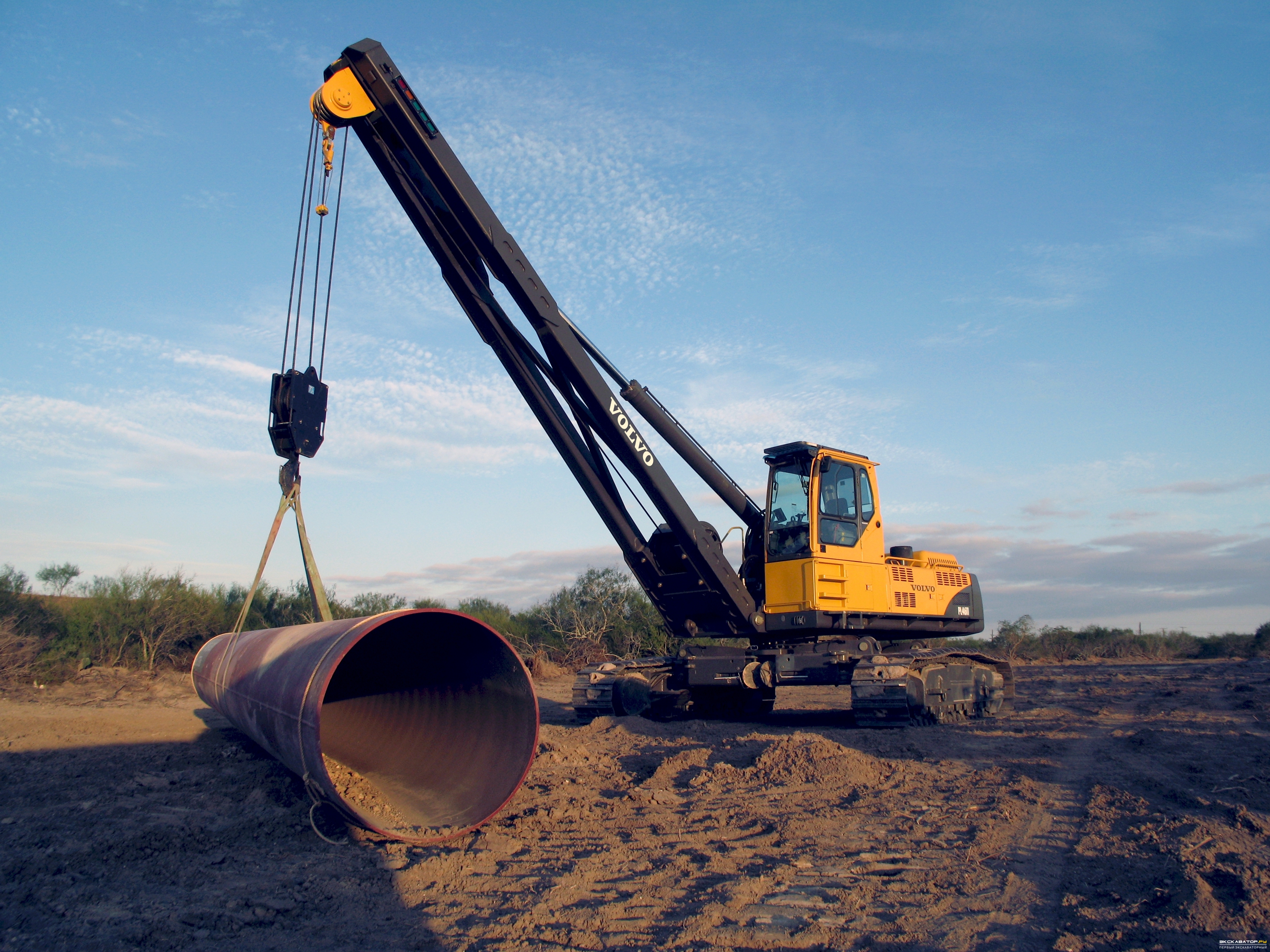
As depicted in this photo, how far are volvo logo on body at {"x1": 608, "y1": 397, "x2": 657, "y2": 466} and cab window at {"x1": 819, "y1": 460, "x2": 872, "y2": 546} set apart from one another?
219cm

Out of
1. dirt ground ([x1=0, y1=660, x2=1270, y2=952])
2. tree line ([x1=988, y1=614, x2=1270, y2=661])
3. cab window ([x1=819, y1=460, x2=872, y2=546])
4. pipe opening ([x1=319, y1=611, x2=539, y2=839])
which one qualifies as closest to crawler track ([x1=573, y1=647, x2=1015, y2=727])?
dirt ground ([x1=0, y1=660, x2=1270, y2=952])

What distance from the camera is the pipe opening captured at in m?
5.44

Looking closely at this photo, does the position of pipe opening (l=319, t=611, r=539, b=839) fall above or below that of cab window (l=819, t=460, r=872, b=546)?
below

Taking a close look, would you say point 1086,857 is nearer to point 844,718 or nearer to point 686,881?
point 686,881

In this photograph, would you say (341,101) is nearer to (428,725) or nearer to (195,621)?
(428,725)

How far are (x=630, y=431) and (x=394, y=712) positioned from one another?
405cm

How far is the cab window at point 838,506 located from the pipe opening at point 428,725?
17.5 ft

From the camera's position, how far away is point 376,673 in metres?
7.39

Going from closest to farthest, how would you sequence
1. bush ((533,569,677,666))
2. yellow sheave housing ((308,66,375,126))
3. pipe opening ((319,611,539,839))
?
pipe opening ((319,611,539,839)), yellow sheave housing ((308,66,375,126)), bush ((533,569,677,666))

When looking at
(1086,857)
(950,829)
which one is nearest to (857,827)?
(950,829)

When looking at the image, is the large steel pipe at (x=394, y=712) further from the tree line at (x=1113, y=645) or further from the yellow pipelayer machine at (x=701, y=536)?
the tree line at (x=1113, y=645)

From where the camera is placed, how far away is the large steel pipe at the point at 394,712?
15.5 feet

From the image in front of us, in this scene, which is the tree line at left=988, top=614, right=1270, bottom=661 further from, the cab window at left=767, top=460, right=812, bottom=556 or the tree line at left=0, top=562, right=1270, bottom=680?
the cab window at left=767, top=460, right=812, bottom=556

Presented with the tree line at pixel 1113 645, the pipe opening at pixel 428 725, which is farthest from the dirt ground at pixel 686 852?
the tree line at pixel 1113 645
